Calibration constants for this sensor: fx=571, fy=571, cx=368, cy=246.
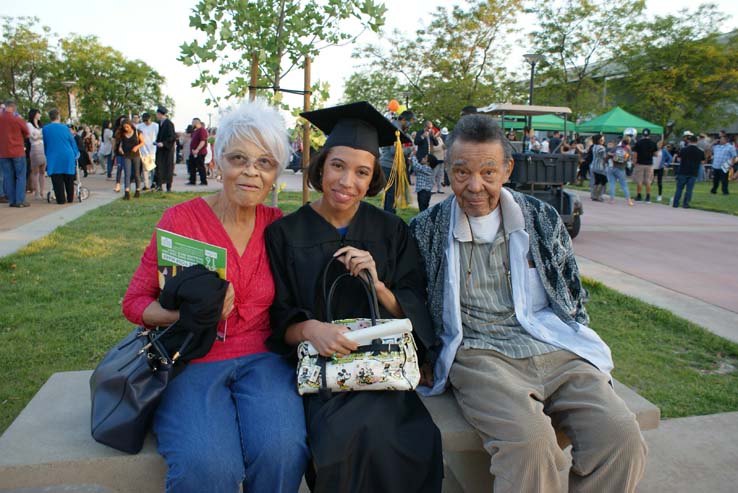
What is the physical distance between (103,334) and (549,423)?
12.0ft

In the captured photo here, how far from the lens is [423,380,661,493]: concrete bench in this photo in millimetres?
2271

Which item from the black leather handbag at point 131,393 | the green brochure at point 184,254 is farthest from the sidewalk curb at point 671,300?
the black leather handbag at point 131,393

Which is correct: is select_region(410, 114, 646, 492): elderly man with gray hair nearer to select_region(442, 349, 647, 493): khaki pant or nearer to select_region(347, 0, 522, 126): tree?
select_region(442, 349, 647, 493): khaki pant

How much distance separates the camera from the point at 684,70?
2983 centimetres

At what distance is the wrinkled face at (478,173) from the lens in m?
2.62

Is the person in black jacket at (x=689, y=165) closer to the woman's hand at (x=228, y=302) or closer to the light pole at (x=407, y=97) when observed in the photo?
the woman's hand at (x=228, y=302)

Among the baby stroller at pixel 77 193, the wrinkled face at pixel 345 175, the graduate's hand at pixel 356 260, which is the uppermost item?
the wrinkled face at pixel 345 175

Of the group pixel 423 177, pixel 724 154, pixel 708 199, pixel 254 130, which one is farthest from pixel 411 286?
pixel 724 154

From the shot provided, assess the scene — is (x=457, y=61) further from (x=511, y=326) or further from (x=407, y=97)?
(x=511, y=326)

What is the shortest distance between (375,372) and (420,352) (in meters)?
0.48

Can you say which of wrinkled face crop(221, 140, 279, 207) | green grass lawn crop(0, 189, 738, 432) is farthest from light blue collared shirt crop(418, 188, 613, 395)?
green grass lawn crop(0, 189, 738, 432)

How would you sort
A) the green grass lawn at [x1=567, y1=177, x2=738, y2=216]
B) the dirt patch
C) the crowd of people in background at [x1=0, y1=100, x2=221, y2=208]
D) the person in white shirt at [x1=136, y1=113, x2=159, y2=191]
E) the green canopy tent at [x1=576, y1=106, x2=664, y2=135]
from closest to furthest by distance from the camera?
1. the dirt patch
2. the crowd of people in background at [x1=0, y1=100, x2=221, y2=208]
3. the person in white shirt at [x1=136, y1=113, x2=159, y2=191]
4. the green grass lawn at [x1=567, y1=177, x2=738, y2=216]
5. the green canopy tent at [x1=576, y1=106, x2=664, y2=135]

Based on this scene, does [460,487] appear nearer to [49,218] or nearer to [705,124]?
[49,218]

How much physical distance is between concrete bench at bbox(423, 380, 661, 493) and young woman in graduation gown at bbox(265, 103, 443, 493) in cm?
17
